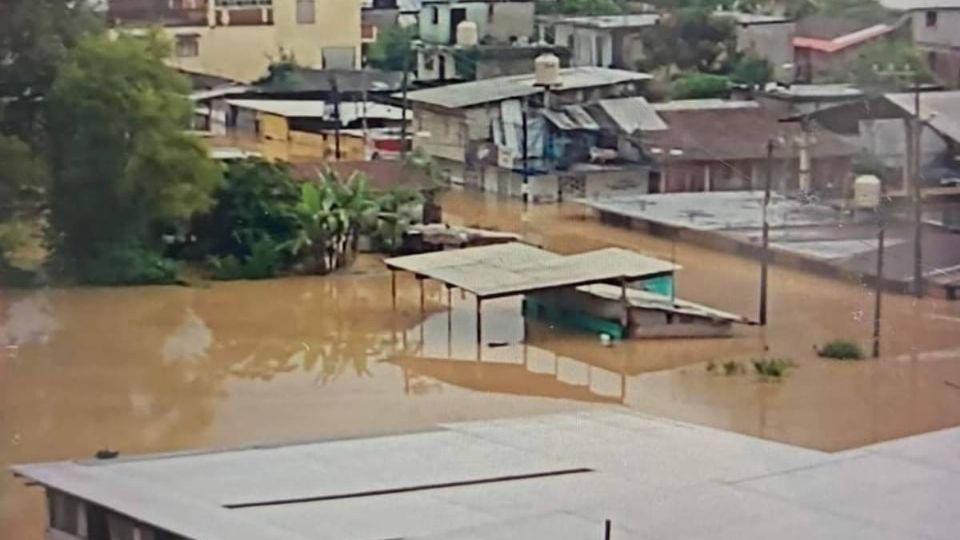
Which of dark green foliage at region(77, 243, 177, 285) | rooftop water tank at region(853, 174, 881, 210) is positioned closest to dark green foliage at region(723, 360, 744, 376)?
rooftop water tank at region(853, 174, 881, 210)

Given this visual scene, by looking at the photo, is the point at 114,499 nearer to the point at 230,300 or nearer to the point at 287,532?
the point at 287,532

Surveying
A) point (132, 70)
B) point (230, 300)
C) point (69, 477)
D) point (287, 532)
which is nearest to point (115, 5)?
point (132, 70)

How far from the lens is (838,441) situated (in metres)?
2.50

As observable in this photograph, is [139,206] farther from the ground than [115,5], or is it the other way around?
[115,5]

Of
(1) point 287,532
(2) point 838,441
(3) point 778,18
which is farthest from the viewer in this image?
(3) point 778,18

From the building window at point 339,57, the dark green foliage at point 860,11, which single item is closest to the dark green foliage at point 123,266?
the building window at point 339,57

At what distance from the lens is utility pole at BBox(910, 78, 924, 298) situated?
2.60 metres

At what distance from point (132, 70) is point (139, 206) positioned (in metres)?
0.19

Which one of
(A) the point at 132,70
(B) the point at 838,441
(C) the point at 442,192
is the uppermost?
(A) the point at 132,70

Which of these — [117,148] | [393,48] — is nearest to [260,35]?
[393,48]

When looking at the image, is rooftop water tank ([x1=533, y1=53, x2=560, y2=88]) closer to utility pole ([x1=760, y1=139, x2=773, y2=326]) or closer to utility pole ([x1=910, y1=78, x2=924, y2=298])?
utility pole ([x1=760, y1=139, x2=773, y2=326])

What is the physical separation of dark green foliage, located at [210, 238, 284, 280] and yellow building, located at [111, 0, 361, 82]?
284 millimetres

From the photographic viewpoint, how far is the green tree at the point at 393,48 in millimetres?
2740

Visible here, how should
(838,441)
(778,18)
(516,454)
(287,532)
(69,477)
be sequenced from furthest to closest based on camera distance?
(778,18) < (838,441) < (516,454) < (69,477) < (287,532)
